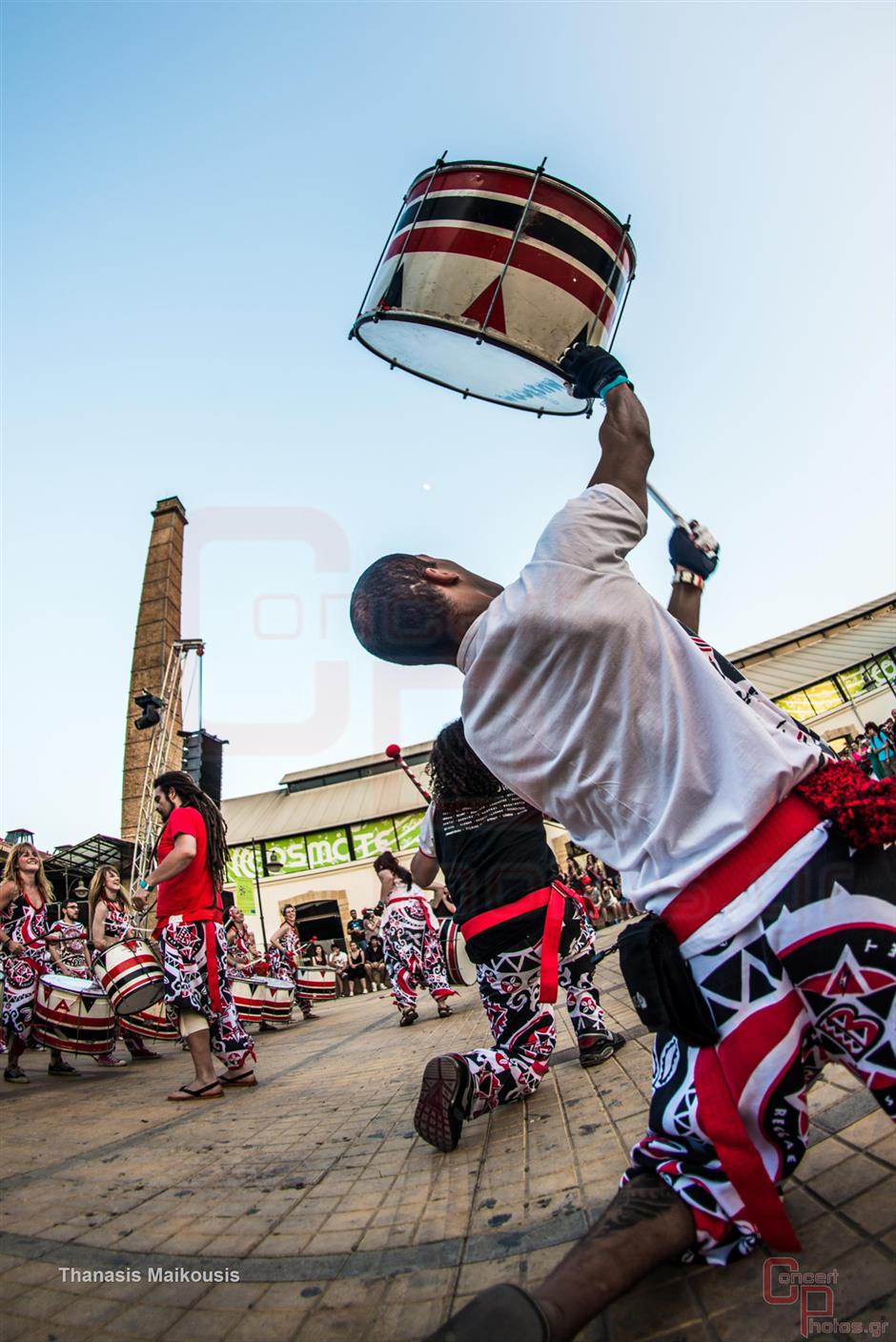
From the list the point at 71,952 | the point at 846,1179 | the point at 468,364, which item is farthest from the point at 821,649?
the point at 846,1179

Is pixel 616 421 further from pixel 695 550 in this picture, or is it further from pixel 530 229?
pixel 530 229

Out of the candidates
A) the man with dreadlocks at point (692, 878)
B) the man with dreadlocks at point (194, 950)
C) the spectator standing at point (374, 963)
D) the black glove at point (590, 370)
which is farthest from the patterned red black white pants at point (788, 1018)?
the spectator standing at point (374, 963)

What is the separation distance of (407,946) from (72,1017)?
10.7ft

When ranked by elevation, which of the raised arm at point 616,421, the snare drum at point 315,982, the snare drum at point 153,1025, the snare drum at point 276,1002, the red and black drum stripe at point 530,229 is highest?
the red and black drum stripe at point 530,229

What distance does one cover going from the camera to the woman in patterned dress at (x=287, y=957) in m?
10.1

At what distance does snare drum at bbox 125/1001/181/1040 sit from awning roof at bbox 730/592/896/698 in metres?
26.4

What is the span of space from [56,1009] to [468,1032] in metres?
3.68

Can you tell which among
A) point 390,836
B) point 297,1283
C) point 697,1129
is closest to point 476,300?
point 697,1129

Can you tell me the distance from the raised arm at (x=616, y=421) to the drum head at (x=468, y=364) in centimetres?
51

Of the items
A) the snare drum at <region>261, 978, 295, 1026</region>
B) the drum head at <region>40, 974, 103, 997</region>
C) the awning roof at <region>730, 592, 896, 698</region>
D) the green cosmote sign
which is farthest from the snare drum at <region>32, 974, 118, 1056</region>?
the awning roof at <region>730, 592, 896, 698</region>

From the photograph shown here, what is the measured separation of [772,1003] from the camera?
1127mm

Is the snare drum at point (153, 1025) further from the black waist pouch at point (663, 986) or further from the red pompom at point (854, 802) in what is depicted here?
the red pompom at point (854, 802)

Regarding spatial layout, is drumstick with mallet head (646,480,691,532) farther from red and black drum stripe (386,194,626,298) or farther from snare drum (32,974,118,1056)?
snare drum (32,974,118,1056)

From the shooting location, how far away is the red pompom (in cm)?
110
